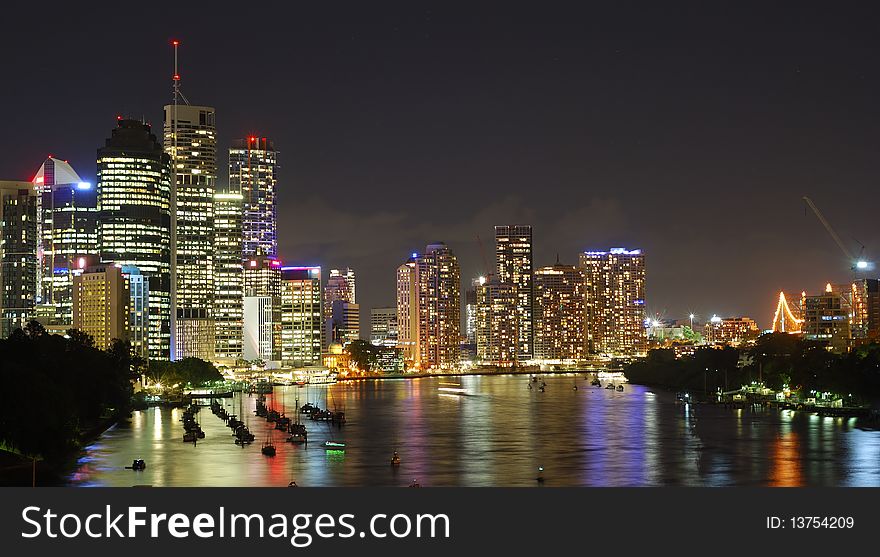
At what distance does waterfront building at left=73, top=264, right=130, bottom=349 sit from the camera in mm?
169500

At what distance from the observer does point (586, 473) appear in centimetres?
5450

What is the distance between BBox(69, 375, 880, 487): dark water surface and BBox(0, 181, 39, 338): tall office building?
88811mm

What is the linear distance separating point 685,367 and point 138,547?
138 metres

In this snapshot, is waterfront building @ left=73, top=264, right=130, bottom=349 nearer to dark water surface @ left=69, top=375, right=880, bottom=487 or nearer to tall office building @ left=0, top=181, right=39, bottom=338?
tall office building @ left=0, top=181, right=39, bottom=338

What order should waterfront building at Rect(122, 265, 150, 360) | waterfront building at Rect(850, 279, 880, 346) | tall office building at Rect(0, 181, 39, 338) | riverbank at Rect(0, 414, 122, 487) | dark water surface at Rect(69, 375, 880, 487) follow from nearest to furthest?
riverbank at Rect(0, 414, 122, 487) < dark water surface at Rect(69, 375, 880, 487) < waterfront building at Rect(122, 265, 150, 360) < waterfront building at Rect(850, 279, 880, 346) < tall office building at Rect(0, 181, 39, 338)

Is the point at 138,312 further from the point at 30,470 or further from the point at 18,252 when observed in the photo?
the point at 30,470

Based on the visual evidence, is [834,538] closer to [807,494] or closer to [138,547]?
[807,494]

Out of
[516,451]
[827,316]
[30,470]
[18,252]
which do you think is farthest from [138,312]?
[30,470]

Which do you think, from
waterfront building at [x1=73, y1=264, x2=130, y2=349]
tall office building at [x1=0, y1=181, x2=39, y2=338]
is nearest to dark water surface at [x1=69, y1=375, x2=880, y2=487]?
waterfront building at [x1=73, y1=264, x2=130, y2=349]

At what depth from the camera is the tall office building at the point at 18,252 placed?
607ft

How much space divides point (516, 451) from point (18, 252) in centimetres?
14408

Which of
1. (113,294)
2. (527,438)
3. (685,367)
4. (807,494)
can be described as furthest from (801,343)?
(807,494)

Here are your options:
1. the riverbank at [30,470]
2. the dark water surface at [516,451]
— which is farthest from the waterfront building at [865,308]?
the riverbank at [30,470]

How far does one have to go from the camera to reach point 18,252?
622ft
